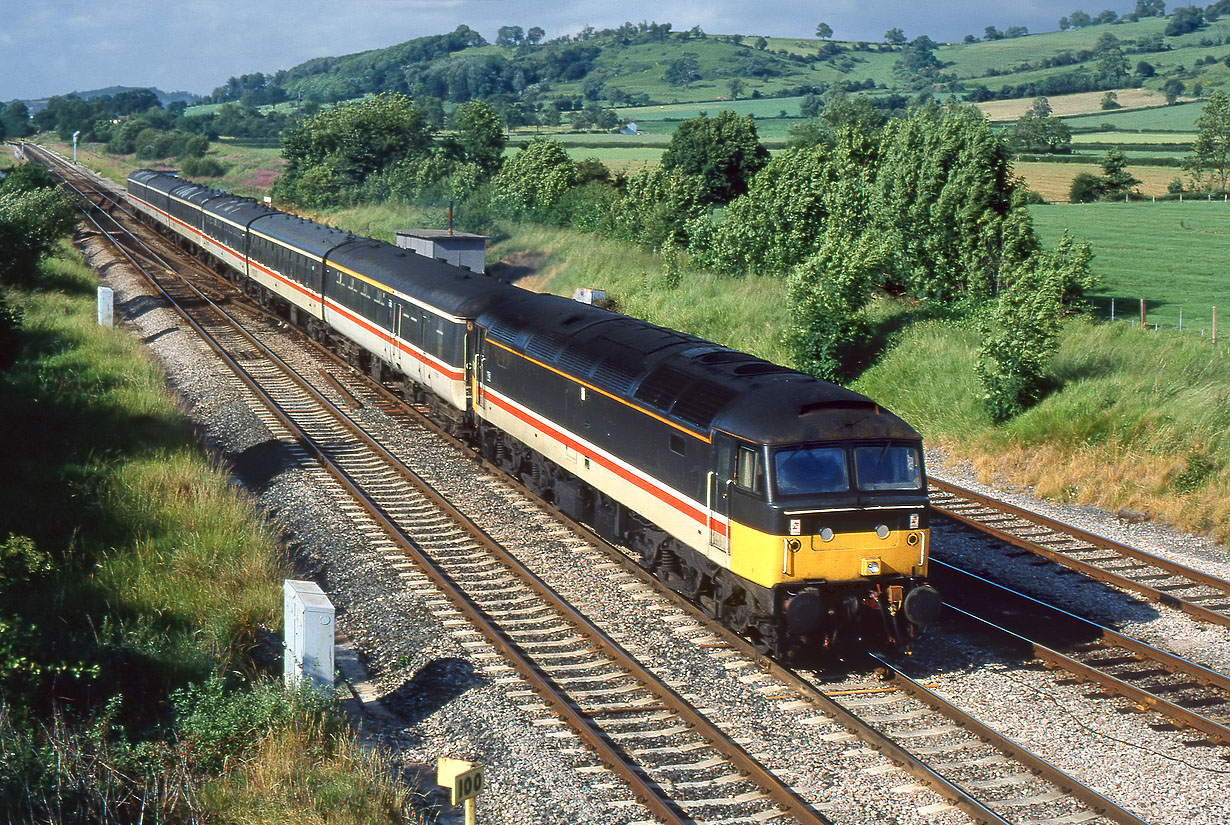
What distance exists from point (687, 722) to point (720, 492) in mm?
2571

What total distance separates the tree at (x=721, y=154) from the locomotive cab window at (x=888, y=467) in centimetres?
5298

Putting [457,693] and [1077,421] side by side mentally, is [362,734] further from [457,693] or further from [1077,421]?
[1077,421]

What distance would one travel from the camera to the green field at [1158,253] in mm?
35647

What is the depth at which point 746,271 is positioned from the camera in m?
34.9

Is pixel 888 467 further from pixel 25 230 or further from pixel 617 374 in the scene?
pixel 25 230

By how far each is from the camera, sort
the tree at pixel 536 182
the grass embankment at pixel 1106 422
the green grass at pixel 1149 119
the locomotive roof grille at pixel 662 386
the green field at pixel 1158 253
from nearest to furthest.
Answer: the locomotive roof grille at pixel 662 386 < the grass embankment at pixel 1106 422 < the green field at pixel 1158 253 < the tree at pixel 536 182 < the green grass at pixel 1149 119

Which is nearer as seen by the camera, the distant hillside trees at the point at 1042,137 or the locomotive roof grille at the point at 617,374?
the locomotive roof grille at the point at 617,374

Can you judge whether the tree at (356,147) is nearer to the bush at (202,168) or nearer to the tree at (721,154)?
the tree at (721,154)

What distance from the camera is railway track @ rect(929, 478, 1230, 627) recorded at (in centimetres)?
1456

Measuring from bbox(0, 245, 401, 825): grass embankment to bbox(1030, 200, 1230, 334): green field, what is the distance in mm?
23701

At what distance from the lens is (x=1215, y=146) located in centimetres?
Answer: 7075

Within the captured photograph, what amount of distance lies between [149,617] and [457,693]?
346 cm

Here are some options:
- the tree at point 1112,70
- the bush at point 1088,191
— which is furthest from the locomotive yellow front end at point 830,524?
the tree at point 1112,70

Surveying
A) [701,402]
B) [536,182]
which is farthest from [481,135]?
[701,402]
